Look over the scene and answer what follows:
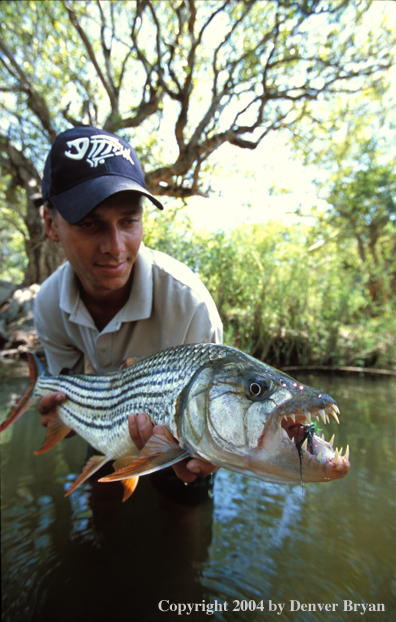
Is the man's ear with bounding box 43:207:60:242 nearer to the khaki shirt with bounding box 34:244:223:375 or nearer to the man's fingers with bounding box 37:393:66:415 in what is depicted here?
the khaki shirt with bounding box 34:244:223:375

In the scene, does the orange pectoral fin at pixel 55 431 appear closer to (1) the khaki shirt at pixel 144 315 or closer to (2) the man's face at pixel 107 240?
(1) the khaki shirt at pixel 144 315

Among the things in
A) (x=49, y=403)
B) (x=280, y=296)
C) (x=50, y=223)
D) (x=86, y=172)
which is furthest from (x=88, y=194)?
(x=280, y=296)

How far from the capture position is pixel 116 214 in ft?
7.21

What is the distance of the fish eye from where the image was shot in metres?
1.32

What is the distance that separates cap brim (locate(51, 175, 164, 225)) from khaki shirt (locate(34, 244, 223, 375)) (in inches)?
22.8

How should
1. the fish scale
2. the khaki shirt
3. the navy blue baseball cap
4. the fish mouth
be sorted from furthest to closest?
the khaki shirt < the navy blue baseball cap < the fish scale < the fish mouth

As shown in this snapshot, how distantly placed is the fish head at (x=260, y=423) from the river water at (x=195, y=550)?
45.6 inches

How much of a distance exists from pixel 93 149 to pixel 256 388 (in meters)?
1.79

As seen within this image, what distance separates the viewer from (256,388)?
1345 millimetres

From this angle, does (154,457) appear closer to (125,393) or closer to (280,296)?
(125,393)

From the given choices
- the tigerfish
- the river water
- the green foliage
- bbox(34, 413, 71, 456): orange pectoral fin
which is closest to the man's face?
the tigerfish

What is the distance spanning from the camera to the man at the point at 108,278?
84.8 inches

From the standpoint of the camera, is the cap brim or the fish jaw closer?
the fish jaw

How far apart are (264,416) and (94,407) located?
4.42 feet
